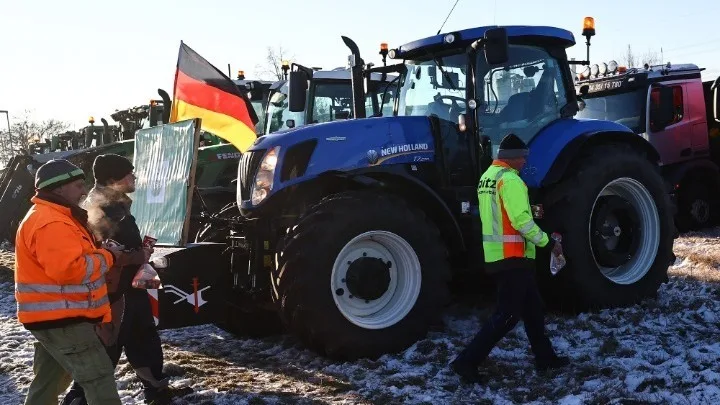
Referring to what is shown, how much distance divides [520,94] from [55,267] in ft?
14.2

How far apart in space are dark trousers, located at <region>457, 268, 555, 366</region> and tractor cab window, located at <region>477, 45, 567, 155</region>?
1.63 m

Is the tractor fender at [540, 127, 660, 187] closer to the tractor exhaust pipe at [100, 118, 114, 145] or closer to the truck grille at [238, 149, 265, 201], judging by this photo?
the truck grille at [238, 149, 265, 201]

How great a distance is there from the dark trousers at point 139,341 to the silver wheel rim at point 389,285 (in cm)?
136

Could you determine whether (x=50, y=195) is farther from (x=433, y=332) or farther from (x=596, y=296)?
(x=596, y=296)

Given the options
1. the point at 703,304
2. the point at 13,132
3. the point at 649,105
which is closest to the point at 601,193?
the point at 703,304

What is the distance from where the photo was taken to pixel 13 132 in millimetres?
54844

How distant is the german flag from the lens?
25.1 feet

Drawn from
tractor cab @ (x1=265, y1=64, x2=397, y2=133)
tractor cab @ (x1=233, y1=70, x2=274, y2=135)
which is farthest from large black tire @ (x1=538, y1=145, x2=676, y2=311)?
tractor cab @ (x1=233, y1=70, x2=274, y2=135)

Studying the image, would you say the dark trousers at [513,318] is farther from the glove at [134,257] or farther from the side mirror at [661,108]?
the side mirror at [661,108]

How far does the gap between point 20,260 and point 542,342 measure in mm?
3397

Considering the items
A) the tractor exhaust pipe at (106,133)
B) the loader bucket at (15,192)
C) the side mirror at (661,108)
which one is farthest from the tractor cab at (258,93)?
the tractor exhaust pipe at (106,133)

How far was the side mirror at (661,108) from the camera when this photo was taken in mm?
11422

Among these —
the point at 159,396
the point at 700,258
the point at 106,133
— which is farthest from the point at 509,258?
the point at 106,133

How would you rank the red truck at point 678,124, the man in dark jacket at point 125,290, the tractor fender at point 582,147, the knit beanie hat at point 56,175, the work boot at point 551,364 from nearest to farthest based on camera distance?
the knit beanie hat at point 56,175, the man in dark jacket at point 125,290, the work boot at point 551,364, the tractor fender at point 582,147, the red truck at point 678,124
